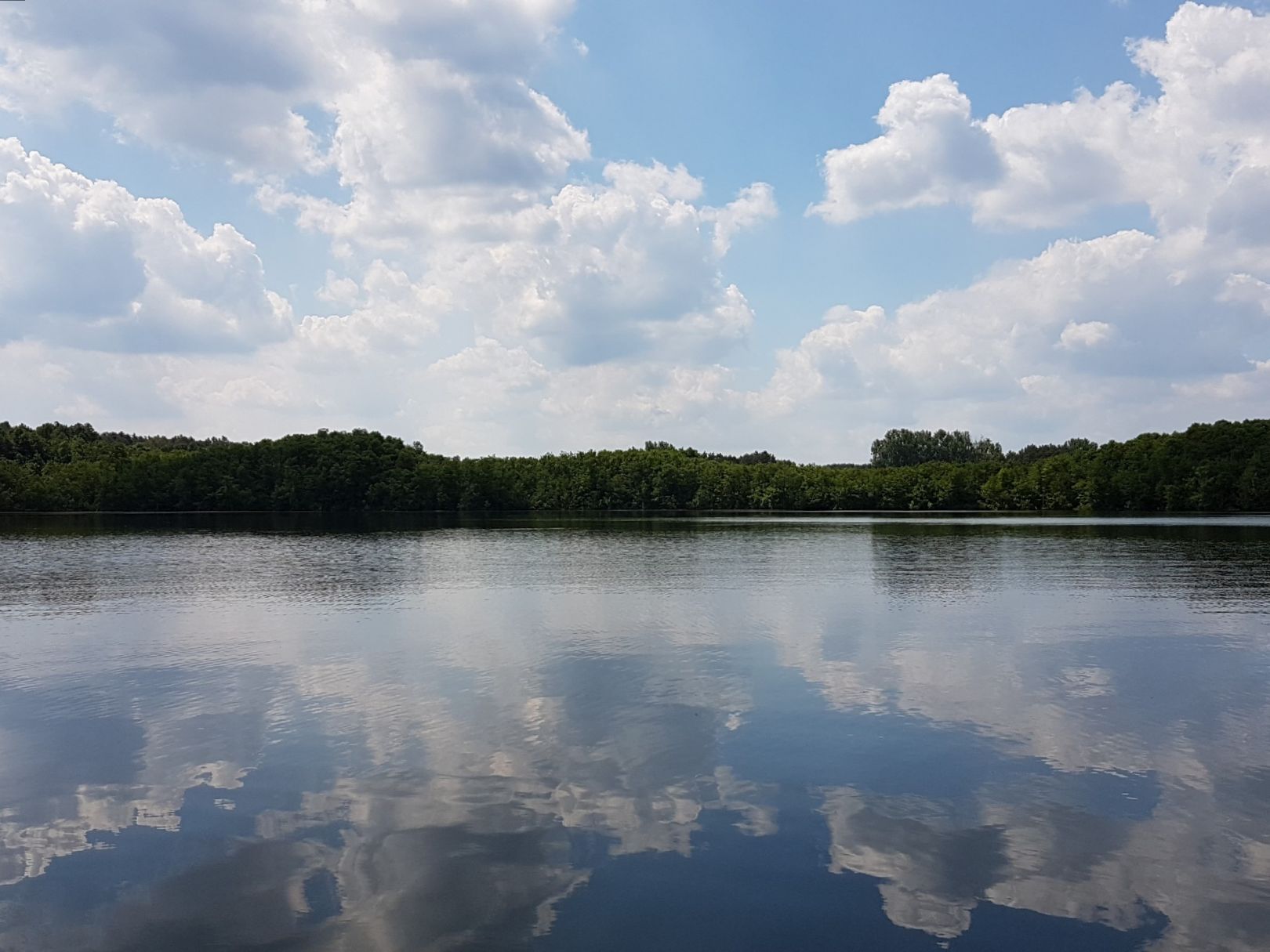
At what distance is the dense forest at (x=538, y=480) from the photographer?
14675 centimetres

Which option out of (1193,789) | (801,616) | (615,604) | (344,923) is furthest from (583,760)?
(615,604)

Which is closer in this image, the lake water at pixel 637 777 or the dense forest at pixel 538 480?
the lake water at pixel 637 777

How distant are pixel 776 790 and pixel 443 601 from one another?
26.0 meters

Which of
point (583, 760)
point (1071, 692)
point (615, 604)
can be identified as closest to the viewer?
point (583, 760)

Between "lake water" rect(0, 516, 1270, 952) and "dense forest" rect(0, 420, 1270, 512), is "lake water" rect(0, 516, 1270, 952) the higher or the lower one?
the lower one

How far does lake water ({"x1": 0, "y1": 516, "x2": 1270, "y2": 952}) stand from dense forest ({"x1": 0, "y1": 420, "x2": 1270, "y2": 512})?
123435 mm

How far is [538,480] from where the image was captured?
192250 millimetres

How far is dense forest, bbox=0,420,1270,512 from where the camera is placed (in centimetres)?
14675

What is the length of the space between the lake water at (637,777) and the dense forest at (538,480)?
123435 mm

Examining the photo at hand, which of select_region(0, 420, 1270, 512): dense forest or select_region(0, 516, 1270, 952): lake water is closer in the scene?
select_region(0, 516, 1270, 952): lake water

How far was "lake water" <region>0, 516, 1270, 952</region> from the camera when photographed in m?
10.4

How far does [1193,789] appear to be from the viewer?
14.4 m

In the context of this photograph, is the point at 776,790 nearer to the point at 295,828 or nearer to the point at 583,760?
the point at 583,760

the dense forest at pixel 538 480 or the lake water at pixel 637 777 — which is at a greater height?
the dense forest at pixel 538 480
